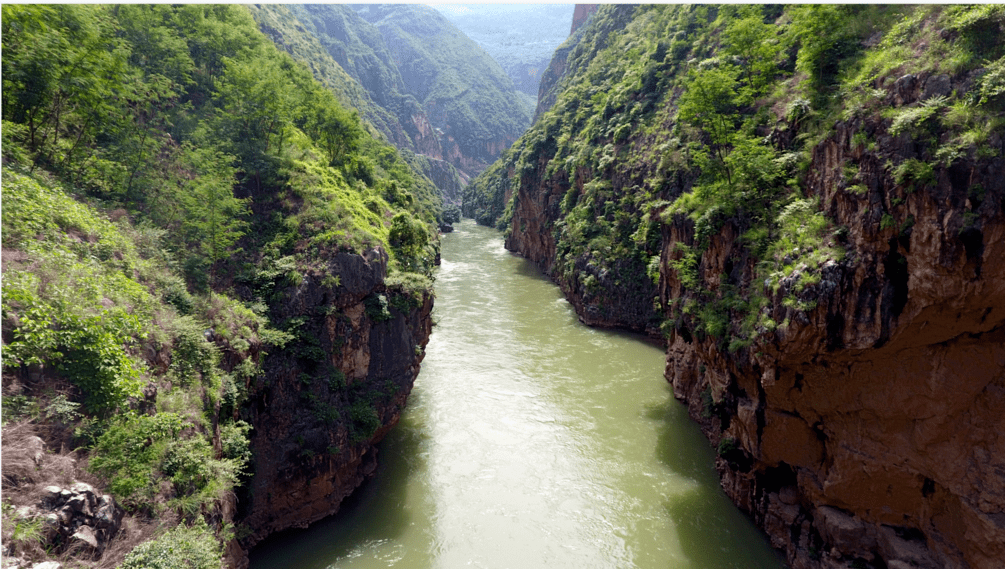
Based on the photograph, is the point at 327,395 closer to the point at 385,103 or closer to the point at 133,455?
the point at 133,455

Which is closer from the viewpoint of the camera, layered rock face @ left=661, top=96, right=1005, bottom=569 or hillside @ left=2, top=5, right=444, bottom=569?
hillside @ left=2, top=5, right=444, bottom=569

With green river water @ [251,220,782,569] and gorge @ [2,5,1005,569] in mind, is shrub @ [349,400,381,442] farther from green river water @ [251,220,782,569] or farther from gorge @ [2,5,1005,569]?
green river water @ [251,220,782,569]

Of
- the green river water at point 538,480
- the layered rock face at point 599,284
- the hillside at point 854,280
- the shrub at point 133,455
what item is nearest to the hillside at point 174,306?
the shrub at point 133,455

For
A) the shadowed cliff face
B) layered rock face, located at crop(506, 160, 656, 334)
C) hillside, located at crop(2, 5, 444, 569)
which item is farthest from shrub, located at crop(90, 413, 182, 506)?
layered rock face, located at crop(506, 160, 656, 334)

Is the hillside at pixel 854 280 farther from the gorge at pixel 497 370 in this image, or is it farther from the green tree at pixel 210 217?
the green tree at pixel 210 217

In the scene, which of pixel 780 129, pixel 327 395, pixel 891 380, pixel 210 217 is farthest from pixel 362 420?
pixel 780 129

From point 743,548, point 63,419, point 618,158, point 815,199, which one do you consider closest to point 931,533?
point 743,548

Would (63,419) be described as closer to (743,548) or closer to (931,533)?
(743,548)
